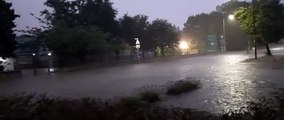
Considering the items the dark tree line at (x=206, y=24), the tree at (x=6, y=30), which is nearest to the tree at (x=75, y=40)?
the tree at (x=6, y=30)

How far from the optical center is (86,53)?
5312 cm

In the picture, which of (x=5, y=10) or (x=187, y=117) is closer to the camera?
(x=187, y=117)

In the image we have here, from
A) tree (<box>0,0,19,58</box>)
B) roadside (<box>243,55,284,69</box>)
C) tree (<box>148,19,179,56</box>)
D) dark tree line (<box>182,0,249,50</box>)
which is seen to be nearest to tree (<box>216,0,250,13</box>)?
dark tree line (<box>182,0,249,50</box>)

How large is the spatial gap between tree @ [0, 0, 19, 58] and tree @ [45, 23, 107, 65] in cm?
505

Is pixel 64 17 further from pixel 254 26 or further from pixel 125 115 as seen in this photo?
pixel 125 115

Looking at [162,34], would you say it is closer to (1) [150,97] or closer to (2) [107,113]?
(1) [150,97]

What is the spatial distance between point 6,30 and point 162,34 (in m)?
33.0

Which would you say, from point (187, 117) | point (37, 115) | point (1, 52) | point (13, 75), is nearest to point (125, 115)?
point (187, 117)

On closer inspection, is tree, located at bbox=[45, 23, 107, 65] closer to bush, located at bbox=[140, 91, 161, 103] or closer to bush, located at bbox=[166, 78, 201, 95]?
bush, located at bbox=[166, 78, 201, 95]

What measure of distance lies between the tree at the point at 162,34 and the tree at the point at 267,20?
3159cm

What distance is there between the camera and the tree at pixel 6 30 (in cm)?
4559

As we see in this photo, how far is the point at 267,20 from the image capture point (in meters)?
40.4

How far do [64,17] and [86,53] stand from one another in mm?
9751

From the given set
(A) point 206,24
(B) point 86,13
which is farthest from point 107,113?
(A) point 206,24
